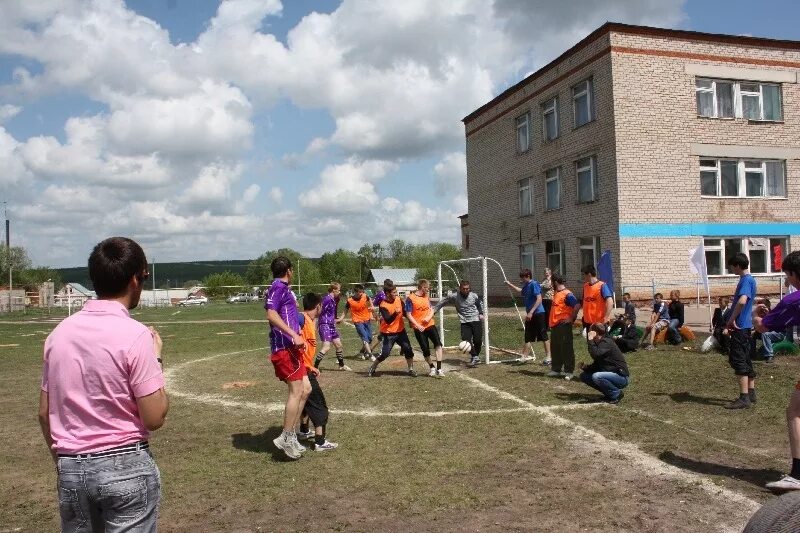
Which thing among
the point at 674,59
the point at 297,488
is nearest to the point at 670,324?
the point at 297,488

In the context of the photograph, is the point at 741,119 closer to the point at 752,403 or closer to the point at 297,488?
the point at 752,403

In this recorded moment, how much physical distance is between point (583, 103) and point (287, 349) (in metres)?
23.9

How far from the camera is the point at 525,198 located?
3288 centimetres

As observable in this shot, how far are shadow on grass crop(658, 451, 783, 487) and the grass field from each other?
27mm

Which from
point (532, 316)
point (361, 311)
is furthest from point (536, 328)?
point (361, 311)

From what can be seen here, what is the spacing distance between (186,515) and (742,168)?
89.6 ft

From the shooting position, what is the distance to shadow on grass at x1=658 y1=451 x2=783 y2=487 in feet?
19.4

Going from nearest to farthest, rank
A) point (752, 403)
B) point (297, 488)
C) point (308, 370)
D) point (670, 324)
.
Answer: point (297, 488) < point (308, 370) < point (752, 403) < point (670, 324)

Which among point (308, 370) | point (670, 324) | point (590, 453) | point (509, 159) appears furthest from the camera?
point (509, 159)

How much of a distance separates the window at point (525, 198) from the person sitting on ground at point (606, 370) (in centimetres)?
2309

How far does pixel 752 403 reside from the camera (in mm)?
9055

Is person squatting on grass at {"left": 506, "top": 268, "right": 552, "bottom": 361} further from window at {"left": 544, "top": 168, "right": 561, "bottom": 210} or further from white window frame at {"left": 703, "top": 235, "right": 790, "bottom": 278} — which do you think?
window at {"left": 544, "top": 168, "right": 561, "bottom": 210}

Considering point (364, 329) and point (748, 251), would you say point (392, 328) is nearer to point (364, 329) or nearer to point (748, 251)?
point (364, 329)

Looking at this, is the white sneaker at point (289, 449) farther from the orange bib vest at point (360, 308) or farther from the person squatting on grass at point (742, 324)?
the orange bib vest at point (360, 308)
